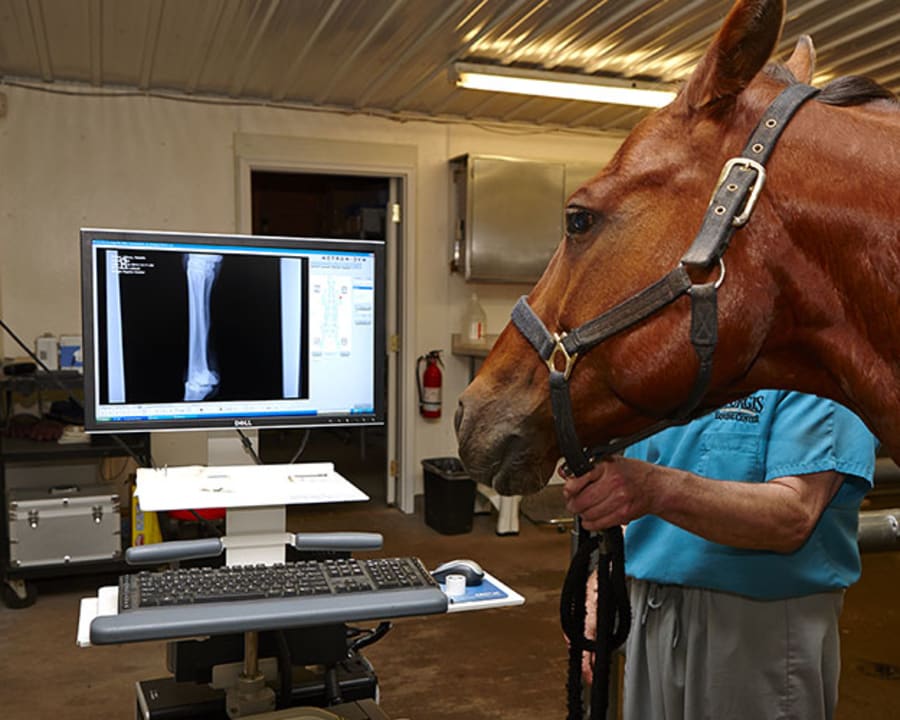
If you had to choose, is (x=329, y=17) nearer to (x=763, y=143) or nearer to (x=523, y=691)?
(x=523, y=691)

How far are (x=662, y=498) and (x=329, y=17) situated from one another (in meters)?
2.99

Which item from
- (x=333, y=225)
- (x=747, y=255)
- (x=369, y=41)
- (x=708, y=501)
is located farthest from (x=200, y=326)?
(x=333, y=225)

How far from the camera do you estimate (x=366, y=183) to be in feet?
25.5

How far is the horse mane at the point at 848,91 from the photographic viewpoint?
2.63 ft

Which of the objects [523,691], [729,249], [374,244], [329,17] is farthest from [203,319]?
[329,17]

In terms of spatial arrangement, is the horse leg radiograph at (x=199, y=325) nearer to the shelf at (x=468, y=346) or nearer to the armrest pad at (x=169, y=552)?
the armrest pad at (x=169, y=552)

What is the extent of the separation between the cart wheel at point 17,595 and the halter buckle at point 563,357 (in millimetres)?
3546

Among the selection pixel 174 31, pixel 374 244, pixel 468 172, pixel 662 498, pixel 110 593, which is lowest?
pixel 110 593

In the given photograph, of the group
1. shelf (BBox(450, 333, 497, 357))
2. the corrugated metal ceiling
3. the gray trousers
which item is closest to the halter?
the gray trousers

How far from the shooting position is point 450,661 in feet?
10.2

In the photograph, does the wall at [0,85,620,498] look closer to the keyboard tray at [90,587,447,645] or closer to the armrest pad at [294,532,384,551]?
the armrest pad at [294,532,384,551]

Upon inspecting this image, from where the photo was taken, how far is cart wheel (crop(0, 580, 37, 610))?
11.7ft

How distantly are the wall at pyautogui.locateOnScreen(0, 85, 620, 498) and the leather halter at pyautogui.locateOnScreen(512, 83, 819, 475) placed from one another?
13.9 ft

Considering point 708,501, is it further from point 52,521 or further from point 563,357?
point 52,521
